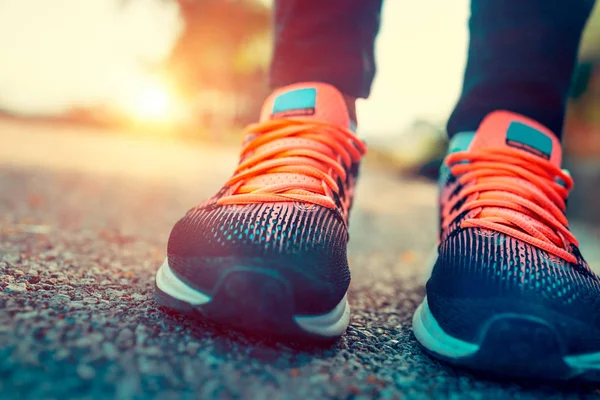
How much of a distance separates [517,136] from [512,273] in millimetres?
313

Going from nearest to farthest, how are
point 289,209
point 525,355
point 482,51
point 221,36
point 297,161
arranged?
point 525,355 < point 289,209 < point 297,161 < point 482,51 < point 221,36

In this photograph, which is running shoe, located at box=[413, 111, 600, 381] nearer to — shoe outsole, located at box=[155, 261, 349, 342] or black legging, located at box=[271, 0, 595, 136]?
black legging, located at box=[271, 0, 595, 136]

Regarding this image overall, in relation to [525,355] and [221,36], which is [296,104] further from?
[221,36]

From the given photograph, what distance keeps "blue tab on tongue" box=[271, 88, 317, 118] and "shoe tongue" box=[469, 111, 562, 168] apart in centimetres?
30

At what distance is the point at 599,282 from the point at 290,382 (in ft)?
1.42

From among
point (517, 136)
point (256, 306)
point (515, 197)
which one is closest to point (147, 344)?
point (256, 306)

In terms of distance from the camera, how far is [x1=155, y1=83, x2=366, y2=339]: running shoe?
516 millimetres

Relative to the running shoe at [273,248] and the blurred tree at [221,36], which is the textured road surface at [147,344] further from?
the blurred tree at [221,36]

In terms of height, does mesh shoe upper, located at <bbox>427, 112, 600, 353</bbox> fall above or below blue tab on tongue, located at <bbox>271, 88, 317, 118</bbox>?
below

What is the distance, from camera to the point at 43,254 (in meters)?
0.84

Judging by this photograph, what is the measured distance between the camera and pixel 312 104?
2.59ft

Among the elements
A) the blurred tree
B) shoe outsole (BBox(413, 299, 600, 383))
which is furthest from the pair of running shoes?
the blurred tree

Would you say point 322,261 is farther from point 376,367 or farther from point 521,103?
point 521,103

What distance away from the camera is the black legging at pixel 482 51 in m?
0.80
